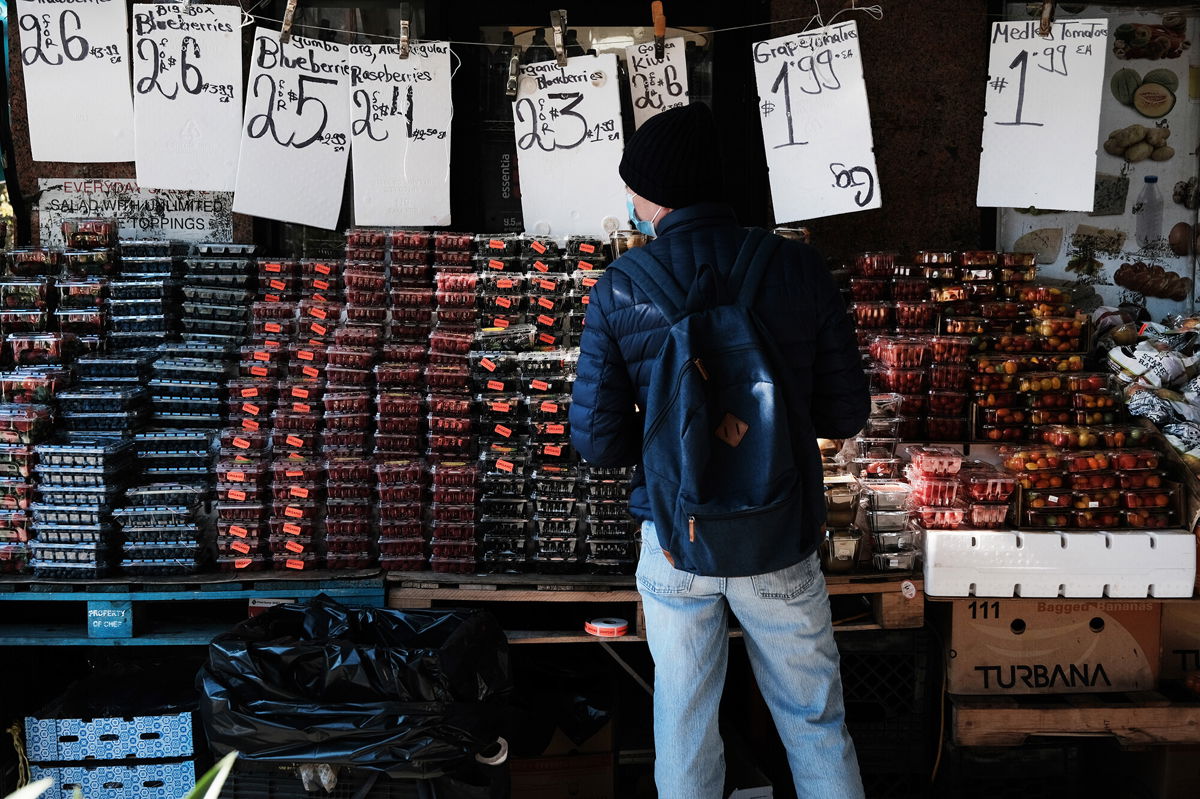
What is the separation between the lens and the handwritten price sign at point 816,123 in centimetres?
486

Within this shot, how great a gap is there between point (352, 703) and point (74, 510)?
5.58 ft

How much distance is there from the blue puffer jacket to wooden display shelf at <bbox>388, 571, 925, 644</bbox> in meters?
1.14

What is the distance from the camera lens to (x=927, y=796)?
4020 mm

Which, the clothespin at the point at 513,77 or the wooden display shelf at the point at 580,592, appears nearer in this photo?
the wooden display shelf at the point at 580,592

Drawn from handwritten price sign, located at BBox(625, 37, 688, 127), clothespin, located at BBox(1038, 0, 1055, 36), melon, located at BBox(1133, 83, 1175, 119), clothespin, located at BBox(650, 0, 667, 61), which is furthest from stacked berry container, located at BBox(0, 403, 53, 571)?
melon, located at BBox(1133, 83, 1175, 119)

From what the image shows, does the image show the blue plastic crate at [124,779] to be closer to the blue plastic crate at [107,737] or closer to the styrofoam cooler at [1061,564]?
the blue plastic crate at [107,737]

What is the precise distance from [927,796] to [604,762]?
127cm

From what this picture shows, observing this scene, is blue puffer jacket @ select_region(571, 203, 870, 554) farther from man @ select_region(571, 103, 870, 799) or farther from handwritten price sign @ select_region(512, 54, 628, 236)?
handwritten price sign @ select_region(512, 54, 628, 236)

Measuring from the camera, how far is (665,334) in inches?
106

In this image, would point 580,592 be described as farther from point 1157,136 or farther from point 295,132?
point 1157,136

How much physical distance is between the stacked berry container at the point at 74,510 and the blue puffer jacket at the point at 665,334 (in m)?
2.29

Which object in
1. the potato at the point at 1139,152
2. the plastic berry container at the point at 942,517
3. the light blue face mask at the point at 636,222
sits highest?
the potato at the point at 1139,152

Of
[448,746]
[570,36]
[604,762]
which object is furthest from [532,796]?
[570,36]

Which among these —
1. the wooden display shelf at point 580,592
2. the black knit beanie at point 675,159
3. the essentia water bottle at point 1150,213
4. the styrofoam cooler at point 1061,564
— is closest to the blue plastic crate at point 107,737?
the wooden display shelf at point 580,592
